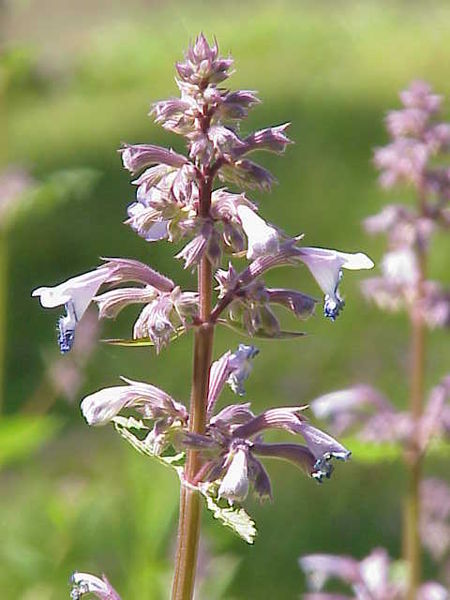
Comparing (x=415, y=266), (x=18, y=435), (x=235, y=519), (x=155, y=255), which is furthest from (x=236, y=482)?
(x=155, y=255)

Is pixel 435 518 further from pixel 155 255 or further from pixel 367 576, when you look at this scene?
pixel 155 255

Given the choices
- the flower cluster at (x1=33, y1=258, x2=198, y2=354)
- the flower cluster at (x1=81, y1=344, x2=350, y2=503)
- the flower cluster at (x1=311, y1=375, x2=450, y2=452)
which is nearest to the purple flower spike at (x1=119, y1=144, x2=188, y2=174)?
the flower cluster at (x1=33, y1=258, x2=198, y2=354)

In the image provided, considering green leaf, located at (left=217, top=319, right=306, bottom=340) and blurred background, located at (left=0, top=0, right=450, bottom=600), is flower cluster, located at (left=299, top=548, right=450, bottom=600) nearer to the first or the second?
blurred background, located at (left=0, top=0, right=450, bottom=600)

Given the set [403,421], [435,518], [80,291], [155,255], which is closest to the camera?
[80,291]

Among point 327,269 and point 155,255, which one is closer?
point 327,269

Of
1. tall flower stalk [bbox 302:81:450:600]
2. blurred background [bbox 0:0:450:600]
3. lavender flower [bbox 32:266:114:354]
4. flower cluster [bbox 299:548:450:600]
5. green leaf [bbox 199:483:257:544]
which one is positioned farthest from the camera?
blurred background [bbox 0:0:450:600]

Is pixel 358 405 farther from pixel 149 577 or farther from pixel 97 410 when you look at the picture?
pixel 97 410
